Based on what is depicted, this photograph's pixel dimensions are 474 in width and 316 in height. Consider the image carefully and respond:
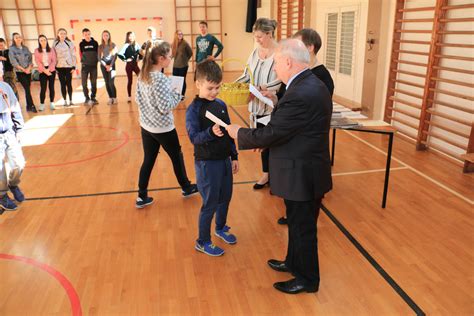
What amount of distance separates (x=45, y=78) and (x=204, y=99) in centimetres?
662

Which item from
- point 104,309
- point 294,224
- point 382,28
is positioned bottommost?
point 104,309

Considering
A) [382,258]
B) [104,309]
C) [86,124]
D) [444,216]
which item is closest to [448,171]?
[444,216]

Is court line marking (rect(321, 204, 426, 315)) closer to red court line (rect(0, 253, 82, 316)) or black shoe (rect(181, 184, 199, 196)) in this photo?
black shoe (rect(181, 184, 199, 196))

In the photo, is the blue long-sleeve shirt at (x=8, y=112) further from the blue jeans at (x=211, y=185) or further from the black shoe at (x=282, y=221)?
the black shoe at (x=282, y=221)

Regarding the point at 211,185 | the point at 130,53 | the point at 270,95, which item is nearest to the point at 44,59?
the point at 130,53

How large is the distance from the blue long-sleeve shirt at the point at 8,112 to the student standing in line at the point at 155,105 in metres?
1.11

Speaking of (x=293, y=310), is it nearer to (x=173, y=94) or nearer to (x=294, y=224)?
(x=294, y=224)

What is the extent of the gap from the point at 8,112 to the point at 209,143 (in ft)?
6.41

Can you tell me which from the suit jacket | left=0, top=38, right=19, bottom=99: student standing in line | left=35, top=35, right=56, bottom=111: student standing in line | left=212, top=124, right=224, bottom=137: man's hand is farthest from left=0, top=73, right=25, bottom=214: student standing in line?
left=35, top=35, right=56, bottom=111: student standing in line

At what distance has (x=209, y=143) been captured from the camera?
8.41 ft

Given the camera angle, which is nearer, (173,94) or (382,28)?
(173,94)

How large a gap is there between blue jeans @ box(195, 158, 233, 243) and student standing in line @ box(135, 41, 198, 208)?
0.75m

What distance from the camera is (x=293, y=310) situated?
226 centimetres

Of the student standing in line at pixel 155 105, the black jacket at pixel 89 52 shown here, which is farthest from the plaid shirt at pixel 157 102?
the black jacket at pixel 89 52
